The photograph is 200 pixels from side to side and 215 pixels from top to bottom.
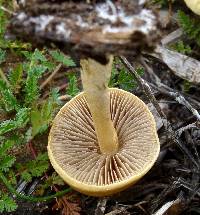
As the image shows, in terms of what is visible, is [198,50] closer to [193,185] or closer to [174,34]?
[174,34]

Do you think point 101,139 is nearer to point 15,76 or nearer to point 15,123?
point 15,123

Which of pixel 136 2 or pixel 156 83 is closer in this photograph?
pixel 136 2

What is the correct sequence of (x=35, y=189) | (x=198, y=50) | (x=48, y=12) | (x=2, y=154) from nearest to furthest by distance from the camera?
(x=48, y=12)
(x=2, y=154)
(x=35, y=189)
(x=198, y=50)

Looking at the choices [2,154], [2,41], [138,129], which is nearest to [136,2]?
[138,129]

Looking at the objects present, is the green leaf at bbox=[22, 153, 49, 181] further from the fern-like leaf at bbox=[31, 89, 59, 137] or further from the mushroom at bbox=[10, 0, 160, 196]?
the fern-like leaf at bbox=[31, 89, 59, 137]

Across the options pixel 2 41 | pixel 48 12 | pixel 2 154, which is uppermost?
pixel 48 12

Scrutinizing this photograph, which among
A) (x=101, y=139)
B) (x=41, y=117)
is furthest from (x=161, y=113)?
(x=41, y=117)

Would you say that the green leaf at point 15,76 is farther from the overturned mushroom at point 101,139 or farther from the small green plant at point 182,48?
the small green plant at point 182,48

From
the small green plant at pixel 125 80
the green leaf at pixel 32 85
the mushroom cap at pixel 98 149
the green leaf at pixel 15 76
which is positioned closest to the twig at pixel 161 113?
the mushroom cap at pixel 98 149
